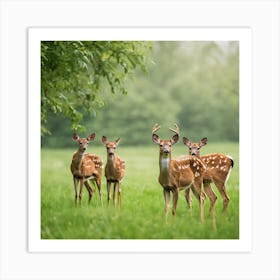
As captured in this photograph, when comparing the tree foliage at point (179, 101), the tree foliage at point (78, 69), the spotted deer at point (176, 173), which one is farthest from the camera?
the tree foliage at point (179, 101)

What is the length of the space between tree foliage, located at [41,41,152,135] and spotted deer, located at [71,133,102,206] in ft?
1.18

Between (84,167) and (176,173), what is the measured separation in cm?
93

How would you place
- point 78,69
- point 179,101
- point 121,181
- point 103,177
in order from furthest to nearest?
point 179,101 < point 78,69 < point 103,177 < point 121,181

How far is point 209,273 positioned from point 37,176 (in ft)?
6.05

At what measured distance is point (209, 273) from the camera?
5656 mm

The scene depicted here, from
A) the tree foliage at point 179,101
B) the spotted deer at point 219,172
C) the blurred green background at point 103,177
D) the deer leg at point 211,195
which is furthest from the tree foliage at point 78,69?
the tree foliage at point 179,101

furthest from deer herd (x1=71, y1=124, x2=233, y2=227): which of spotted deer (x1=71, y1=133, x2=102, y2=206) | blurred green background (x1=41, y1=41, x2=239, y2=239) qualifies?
blurred green background (x1=41, y1=41, x2=239, y2=239)

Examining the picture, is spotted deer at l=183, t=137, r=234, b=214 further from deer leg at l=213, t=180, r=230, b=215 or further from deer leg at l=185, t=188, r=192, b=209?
deer leg at l=185, t=188, r=192, b=209

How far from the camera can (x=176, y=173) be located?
5.69 meters

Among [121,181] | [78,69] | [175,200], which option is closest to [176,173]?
[175,200]

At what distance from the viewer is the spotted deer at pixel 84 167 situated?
596 cm

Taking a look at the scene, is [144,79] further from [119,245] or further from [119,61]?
[119,245]
